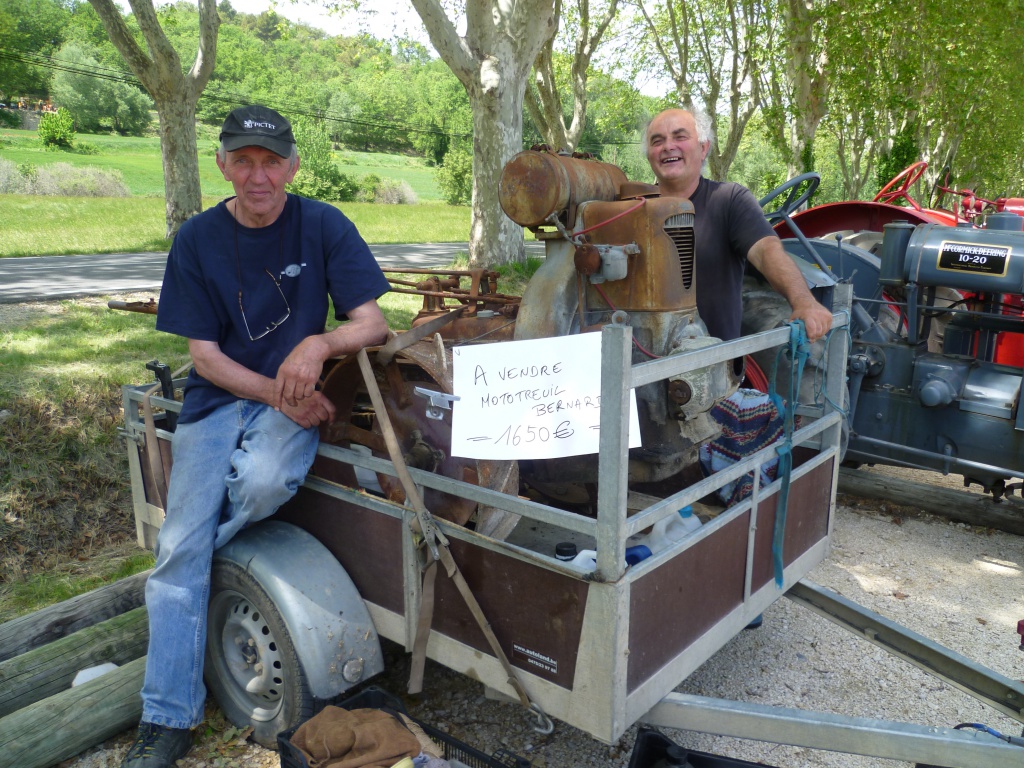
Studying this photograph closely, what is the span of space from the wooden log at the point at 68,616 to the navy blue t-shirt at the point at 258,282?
38.8 inches

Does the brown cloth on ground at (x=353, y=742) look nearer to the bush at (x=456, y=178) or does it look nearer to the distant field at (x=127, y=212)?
the distant field at (x=127, y=212)

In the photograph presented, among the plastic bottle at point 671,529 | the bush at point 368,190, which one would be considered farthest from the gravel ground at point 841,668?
the bush at point 368,190

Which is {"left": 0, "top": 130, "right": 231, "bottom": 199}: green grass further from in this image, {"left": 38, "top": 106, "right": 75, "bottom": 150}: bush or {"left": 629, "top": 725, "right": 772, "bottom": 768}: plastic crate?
{"left": 629, "top": 725, "right": 772, "bottom": 768}: plastic crate

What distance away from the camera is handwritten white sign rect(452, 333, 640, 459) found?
190 centimetres

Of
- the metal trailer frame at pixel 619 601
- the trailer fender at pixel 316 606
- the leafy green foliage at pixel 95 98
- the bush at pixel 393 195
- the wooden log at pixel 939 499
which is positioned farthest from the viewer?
the leafy green foliage at pixel 95 98

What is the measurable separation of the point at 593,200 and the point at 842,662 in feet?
6.74

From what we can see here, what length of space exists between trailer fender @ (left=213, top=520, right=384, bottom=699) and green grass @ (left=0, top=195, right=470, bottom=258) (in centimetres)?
1530

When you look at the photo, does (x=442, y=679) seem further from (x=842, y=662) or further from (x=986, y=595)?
(x=986, y=595)

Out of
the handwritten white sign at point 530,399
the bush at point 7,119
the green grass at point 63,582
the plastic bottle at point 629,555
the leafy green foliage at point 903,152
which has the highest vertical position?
the bush at point 7,119

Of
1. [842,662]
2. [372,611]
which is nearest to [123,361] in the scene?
[372,611]

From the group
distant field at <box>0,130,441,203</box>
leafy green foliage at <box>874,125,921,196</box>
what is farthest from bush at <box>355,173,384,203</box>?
leafy green foliage at <box>874,125,921,196</box>

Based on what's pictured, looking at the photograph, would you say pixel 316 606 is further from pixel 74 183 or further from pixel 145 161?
pixel 145 161

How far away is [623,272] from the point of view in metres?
2.68

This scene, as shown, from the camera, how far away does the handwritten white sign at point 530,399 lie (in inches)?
74.9
